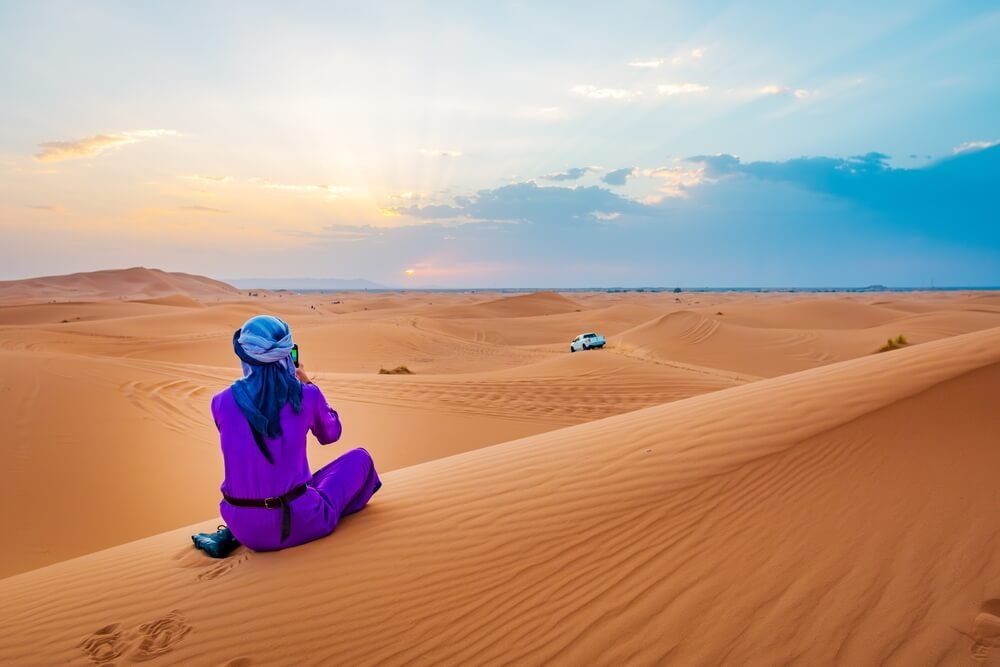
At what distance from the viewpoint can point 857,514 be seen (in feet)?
9.77

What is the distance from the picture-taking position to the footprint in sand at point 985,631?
2.01 m

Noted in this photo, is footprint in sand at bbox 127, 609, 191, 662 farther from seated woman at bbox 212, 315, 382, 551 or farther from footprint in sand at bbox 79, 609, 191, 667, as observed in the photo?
seated woman at bbox 212, 315, 382, 551

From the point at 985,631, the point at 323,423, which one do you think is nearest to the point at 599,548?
the point at 985,631

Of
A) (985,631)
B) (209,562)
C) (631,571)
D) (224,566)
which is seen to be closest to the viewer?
(985,631)

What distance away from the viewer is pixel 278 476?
297 centimetres

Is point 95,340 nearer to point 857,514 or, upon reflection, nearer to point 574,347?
point 574,347

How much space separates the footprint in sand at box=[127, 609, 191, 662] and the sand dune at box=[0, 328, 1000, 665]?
0.04 ft

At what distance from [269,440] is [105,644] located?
121 centimetres

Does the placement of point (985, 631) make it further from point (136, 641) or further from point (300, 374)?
point (136, 641)

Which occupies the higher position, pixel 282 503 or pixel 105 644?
pixel 282 503

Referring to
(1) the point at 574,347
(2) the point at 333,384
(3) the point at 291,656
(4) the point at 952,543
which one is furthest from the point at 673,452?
(1) the point at 574,347

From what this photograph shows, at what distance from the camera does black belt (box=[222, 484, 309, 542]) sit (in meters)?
3.01

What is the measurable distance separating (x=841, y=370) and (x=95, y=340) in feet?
83.6

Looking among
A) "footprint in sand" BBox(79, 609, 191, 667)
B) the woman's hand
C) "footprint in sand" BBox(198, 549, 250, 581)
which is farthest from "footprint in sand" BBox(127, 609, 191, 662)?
the woman's hand
